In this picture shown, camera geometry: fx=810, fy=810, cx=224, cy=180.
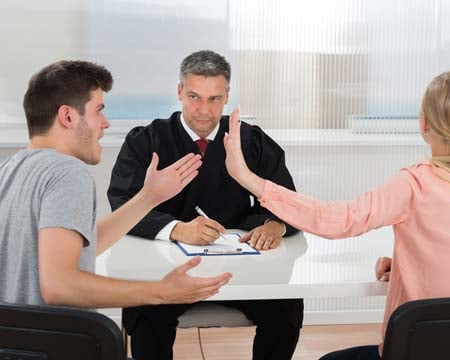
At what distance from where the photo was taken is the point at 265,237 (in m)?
2.53

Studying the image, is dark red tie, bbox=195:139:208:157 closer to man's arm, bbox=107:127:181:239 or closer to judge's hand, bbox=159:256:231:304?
man's arm, bbox=107:127:181:239

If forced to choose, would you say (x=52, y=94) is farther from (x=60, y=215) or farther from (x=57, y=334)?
(x=57, y=334)

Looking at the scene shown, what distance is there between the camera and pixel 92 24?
3.99 metres

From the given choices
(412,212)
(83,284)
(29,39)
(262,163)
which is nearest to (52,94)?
(83,284)

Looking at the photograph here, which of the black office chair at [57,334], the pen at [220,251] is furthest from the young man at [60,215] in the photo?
the pen at [220,251]

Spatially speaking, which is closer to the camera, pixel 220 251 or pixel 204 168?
pixel 220 251

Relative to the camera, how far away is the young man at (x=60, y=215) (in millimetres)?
1670

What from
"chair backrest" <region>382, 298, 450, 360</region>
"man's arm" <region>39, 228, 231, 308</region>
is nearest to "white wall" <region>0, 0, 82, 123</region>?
"man's arm" <region>39, 228, 231, 308</region>

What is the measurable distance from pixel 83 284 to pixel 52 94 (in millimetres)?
463

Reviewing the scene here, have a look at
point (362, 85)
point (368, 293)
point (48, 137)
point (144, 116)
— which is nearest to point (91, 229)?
point (48, 137)

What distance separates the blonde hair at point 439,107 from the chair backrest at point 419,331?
18.7 inches

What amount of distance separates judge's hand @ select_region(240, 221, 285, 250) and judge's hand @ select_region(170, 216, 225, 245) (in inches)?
4.0

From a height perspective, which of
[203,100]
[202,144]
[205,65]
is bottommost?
[202,144]

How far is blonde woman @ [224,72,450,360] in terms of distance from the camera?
1927 mm
